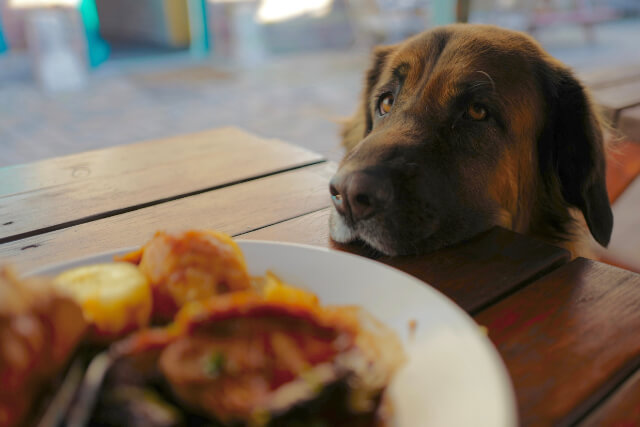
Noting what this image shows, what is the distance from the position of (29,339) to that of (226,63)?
8257mm

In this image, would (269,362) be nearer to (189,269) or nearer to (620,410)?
(189,269)

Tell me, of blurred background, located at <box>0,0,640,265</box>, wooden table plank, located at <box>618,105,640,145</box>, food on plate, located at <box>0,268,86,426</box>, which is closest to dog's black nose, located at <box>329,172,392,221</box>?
food on plate, located at <box>0,268,86,426</box>

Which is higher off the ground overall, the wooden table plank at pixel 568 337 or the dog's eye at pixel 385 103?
the dog's eye at pixel 385 103

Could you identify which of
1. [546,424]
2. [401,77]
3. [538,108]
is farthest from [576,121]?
[546,424]

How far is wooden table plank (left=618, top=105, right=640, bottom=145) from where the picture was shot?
2.22 meters

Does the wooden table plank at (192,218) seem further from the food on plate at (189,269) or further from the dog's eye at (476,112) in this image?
the dog's eye at (476,112)

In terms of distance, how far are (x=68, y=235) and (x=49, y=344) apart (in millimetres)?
757

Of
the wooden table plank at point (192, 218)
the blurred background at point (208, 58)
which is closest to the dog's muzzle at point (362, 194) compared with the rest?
the wooden table plank at point (192, 218)

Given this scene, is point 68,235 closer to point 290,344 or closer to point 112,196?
point 112,196

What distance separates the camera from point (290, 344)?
513 millimetres

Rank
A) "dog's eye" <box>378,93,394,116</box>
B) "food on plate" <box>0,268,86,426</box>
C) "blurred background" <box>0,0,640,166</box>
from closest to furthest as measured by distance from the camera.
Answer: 1. "food on plate" <box>0,268,86,426</box>
2. "dog's eye" <box>378,93,394,116</box>
3. "blurred background" <box>0,0,640,166</box>

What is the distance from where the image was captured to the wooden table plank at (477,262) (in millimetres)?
870

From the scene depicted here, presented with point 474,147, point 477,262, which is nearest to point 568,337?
point 477,262

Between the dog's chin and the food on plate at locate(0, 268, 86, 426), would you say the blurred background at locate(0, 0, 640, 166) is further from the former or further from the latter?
the food on plate at locate(0, 268, 86, 426)
